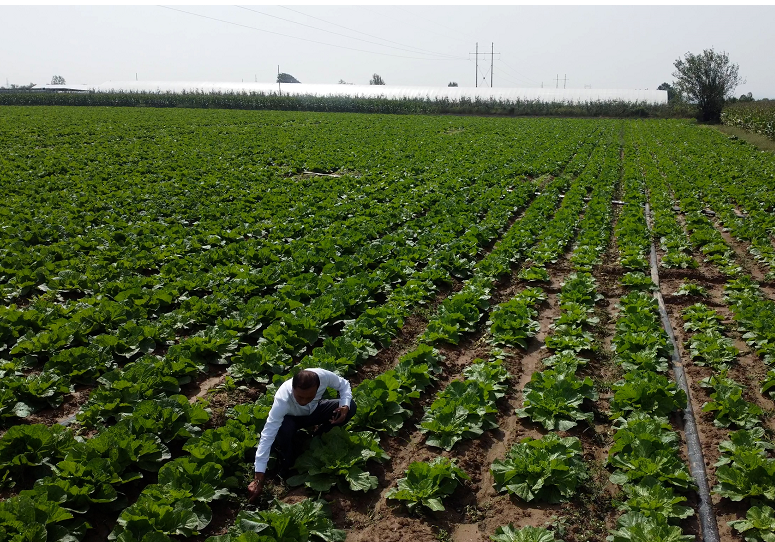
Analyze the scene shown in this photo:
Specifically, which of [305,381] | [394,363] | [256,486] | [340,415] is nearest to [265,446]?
[256,486]

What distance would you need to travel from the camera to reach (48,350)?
665 centimetres

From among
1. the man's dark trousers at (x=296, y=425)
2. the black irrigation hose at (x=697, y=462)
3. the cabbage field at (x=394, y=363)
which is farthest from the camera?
the man's dark trousers at (x=296, y=425)

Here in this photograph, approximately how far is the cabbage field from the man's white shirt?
1.09 feet

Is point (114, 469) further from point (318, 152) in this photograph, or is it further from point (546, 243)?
point (318, 152)

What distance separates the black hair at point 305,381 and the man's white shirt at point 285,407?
0.92 feet

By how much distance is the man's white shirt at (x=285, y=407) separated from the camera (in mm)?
4543

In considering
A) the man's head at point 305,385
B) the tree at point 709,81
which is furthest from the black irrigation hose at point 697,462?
the tree at point 709,81

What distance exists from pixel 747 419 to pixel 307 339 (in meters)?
4.87

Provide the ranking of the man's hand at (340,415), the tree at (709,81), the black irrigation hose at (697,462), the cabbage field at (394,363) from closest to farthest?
the black irrigation hose at (697,462), the cabbage field at (394,363), the man's hand at (340,415), the tree at (709,81)

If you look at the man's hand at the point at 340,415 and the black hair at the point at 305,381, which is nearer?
the black hair at the point at 305,381

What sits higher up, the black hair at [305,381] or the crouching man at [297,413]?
the black hair at [305,381]

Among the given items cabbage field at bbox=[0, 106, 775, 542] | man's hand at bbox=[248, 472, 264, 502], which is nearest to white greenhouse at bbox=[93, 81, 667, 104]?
cabbage field at bbox=[0, 106, 775, 542]

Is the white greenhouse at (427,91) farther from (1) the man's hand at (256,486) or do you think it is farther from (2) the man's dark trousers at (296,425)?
(1) the man's hand at (256,486)

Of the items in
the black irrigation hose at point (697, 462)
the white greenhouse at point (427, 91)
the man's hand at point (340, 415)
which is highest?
the white greenhouse at point (427, 91)
